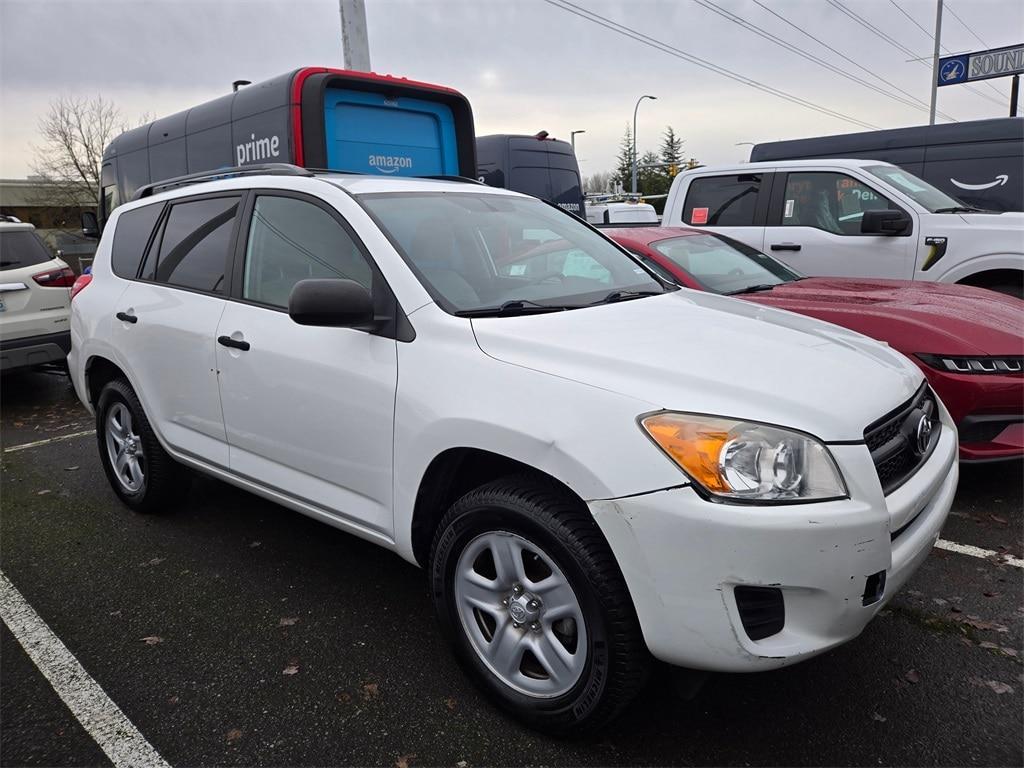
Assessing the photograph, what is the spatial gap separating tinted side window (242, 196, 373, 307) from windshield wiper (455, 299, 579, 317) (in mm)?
445

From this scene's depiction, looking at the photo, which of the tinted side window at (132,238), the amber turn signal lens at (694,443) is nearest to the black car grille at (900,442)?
the amber turn signal lens at (694,443)

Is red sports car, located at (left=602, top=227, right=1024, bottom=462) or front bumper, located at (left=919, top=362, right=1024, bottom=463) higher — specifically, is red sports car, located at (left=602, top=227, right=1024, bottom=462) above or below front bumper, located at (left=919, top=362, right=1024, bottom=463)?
above

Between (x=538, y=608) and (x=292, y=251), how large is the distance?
1841mm

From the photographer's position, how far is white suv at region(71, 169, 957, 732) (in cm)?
201

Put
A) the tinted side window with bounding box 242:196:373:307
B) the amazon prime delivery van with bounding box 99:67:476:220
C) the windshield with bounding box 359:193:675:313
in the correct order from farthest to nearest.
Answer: the amazon prime delivery van with bounding box 99:67:476:220 → the tinted side window with bounding box 242:196:373:307 → the windshield with bounding box 359:193:675:313

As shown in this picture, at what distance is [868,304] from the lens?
14.6 ft

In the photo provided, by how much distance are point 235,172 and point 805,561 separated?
3.41m

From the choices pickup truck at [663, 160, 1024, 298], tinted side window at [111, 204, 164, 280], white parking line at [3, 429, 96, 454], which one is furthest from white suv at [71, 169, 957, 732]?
pickup truck at [663, 160, 1024, 298]

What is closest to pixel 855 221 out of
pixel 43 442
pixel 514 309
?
pixel 514 309

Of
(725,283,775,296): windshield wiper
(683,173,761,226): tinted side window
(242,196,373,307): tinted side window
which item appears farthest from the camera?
(683,173,761,226): tinted side window

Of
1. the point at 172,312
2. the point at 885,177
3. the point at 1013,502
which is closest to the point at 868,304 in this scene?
the point at 1013,502

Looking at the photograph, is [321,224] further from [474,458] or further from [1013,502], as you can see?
[1013,502]

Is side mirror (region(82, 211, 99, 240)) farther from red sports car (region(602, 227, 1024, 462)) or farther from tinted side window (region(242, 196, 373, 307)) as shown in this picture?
tinted side window (region(242, 196, 373, 307))

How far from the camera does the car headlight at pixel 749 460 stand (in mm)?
1990
